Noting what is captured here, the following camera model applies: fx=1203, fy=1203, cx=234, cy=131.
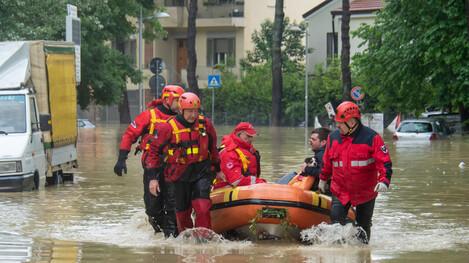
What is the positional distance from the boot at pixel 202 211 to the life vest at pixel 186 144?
48cm

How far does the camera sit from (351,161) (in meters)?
13.3

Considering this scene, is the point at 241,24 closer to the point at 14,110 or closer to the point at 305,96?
the point at 305,96

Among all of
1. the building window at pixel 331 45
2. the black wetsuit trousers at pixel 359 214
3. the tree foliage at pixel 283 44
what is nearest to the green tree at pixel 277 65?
the building window at pixel 331 45

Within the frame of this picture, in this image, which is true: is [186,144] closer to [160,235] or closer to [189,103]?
[189,103]

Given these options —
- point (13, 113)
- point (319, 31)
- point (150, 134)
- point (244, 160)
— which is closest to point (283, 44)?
point (319, 31)

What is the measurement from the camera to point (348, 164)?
13.4 m

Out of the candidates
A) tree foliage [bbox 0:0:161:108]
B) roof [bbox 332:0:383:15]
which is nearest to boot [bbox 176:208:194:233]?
tree foliage [bbox 0:0:161:108]

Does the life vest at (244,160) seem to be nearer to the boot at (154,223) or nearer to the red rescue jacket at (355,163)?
the boot at (154,223)

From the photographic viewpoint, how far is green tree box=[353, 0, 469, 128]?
38.9 metres

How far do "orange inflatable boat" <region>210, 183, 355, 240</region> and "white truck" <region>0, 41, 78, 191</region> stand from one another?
7206 mm

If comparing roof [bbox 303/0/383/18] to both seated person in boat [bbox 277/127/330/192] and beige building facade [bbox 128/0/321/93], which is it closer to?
beige building facade [bbox 128/0/321/93]

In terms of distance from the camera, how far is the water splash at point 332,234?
538 inches

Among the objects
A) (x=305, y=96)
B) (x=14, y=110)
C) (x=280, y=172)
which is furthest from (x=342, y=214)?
(x=305, y=96)

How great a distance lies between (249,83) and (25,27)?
3704cm
